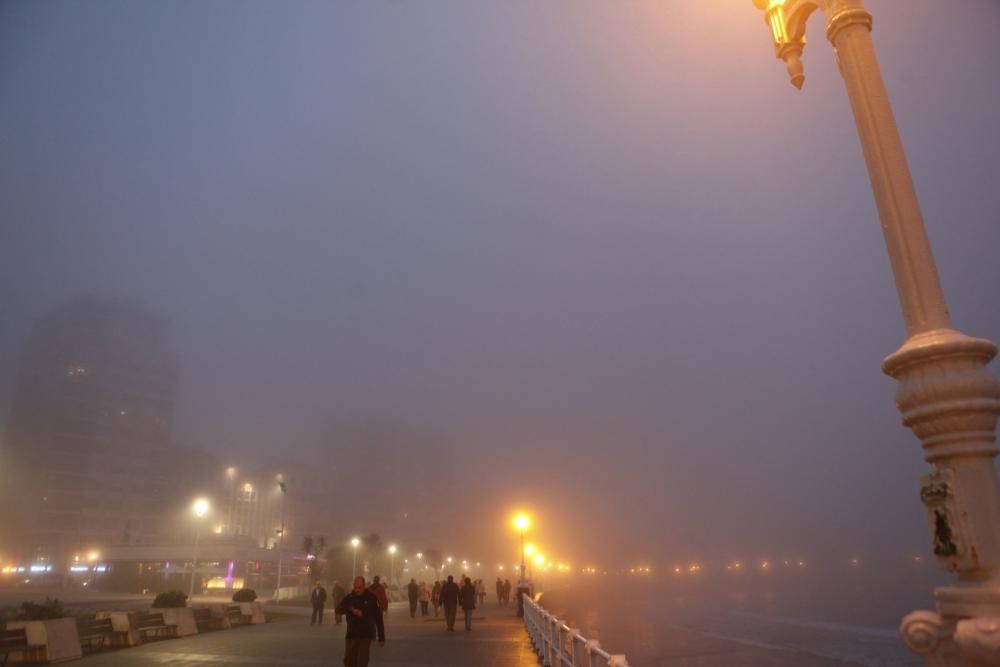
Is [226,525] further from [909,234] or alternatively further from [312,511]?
[909,234]

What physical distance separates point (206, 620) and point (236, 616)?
241 centimetres

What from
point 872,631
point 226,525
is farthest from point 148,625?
point 226,525

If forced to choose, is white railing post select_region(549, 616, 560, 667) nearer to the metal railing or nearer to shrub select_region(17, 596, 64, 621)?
the metal railing

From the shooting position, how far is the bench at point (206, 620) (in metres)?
20.8

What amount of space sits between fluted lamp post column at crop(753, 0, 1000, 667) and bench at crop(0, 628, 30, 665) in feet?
49.8

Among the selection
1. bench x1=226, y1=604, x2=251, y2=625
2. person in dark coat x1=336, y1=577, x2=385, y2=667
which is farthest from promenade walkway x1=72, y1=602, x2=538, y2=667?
person in dark coat x1=336, y1=577, x2=385, y2=667

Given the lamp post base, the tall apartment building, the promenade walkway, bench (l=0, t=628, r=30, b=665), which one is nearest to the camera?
the lamp post base

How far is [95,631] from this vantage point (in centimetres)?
1574

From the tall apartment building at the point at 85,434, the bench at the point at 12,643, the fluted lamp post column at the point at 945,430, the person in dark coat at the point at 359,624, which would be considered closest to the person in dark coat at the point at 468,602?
the person in dark coat at the point at 359,624

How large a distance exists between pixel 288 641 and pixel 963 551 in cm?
1795

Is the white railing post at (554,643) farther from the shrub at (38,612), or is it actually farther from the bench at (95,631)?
the shrub at (38,612)

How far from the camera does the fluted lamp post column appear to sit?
3662mm

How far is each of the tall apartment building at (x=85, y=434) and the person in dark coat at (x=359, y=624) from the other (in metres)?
114

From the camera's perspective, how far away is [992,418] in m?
3.92
